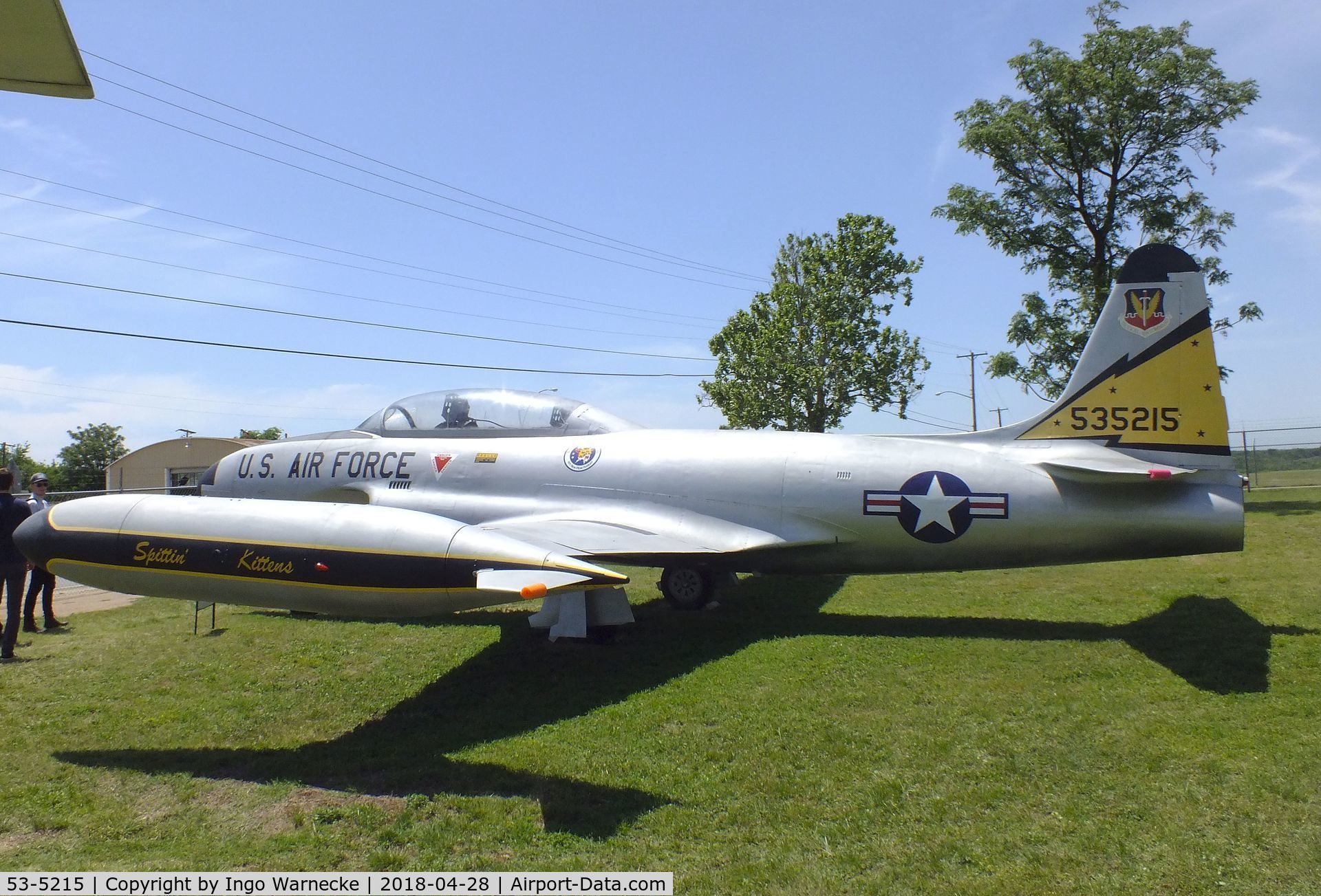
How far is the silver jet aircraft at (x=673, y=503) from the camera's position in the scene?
6828 mm

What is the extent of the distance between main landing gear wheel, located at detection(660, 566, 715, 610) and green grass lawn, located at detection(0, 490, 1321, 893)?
87 centimetres

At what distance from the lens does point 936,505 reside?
995 cm

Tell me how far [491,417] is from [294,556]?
19.5 ft

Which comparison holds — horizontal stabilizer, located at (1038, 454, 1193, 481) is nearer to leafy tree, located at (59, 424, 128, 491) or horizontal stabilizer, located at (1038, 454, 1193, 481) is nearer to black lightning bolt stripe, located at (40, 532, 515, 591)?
black lightning bolt stripe, located at (40, 532, 515, 591)

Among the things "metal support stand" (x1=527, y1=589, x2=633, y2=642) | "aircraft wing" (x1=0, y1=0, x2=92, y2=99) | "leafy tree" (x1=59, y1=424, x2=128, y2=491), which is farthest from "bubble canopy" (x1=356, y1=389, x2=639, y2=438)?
"leafy tree" (x1=59, y1=424, x2=128, y2=491)

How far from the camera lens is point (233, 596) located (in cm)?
702

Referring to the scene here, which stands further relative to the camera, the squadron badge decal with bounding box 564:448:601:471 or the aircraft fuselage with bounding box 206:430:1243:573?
the squadron badge decal with bounding box 564:448:601:471

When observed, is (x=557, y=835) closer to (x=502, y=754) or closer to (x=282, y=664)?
(x=502, y=754)

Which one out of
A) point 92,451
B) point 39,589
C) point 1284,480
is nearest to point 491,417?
point 39,589

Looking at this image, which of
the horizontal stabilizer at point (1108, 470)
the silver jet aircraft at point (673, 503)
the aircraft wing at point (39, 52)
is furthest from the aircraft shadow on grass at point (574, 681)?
the aircraft wing at point (39, 52)

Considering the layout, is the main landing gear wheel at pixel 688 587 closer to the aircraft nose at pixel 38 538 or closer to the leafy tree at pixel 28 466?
the aircraft nose at pixel 38 538

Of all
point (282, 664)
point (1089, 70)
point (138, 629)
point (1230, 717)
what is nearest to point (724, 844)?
point (1230, 717)

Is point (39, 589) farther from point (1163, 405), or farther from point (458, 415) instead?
point (1163, 405)

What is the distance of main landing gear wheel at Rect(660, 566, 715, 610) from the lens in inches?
462
